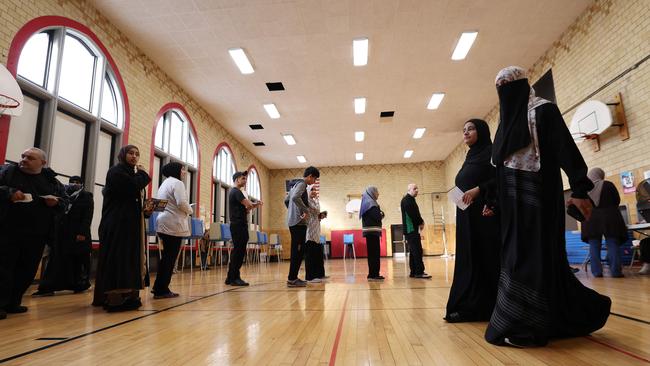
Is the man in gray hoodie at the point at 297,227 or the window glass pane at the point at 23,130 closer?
the man in gray hoodie at the point at 297,227

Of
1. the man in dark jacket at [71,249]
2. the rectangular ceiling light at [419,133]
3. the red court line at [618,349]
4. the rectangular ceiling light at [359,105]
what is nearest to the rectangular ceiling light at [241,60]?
the rectangular ceiling light at [359,105]

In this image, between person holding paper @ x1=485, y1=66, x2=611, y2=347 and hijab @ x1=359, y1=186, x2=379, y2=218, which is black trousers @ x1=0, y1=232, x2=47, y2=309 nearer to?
person holding paper @ x1=485, y1=66, x2=611, y2=347

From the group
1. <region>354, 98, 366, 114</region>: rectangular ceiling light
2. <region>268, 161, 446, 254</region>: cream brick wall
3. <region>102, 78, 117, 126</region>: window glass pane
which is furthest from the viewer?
<region>268, 161, 446, 254</region>: cream brick wall

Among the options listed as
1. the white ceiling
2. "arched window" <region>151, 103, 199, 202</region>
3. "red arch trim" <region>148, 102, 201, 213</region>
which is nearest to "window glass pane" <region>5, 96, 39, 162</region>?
the white ceiling

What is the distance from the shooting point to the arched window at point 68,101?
15.6 feet

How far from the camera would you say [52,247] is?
409 centimetres

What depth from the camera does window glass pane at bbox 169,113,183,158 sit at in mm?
8625

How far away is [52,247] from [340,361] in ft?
13.3

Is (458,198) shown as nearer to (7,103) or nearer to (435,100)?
(7,103)

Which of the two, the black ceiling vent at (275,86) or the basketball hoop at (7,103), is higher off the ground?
the black ceiling vent at (275,86)

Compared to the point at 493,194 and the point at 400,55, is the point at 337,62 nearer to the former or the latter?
the point at 400,55

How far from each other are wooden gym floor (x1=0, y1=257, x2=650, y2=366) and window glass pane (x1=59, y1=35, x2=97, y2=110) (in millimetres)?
3771

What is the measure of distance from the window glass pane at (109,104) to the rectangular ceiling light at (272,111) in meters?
3.91

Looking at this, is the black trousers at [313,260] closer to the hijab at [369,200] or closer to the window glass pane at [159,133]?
the hijab at [369,200]
